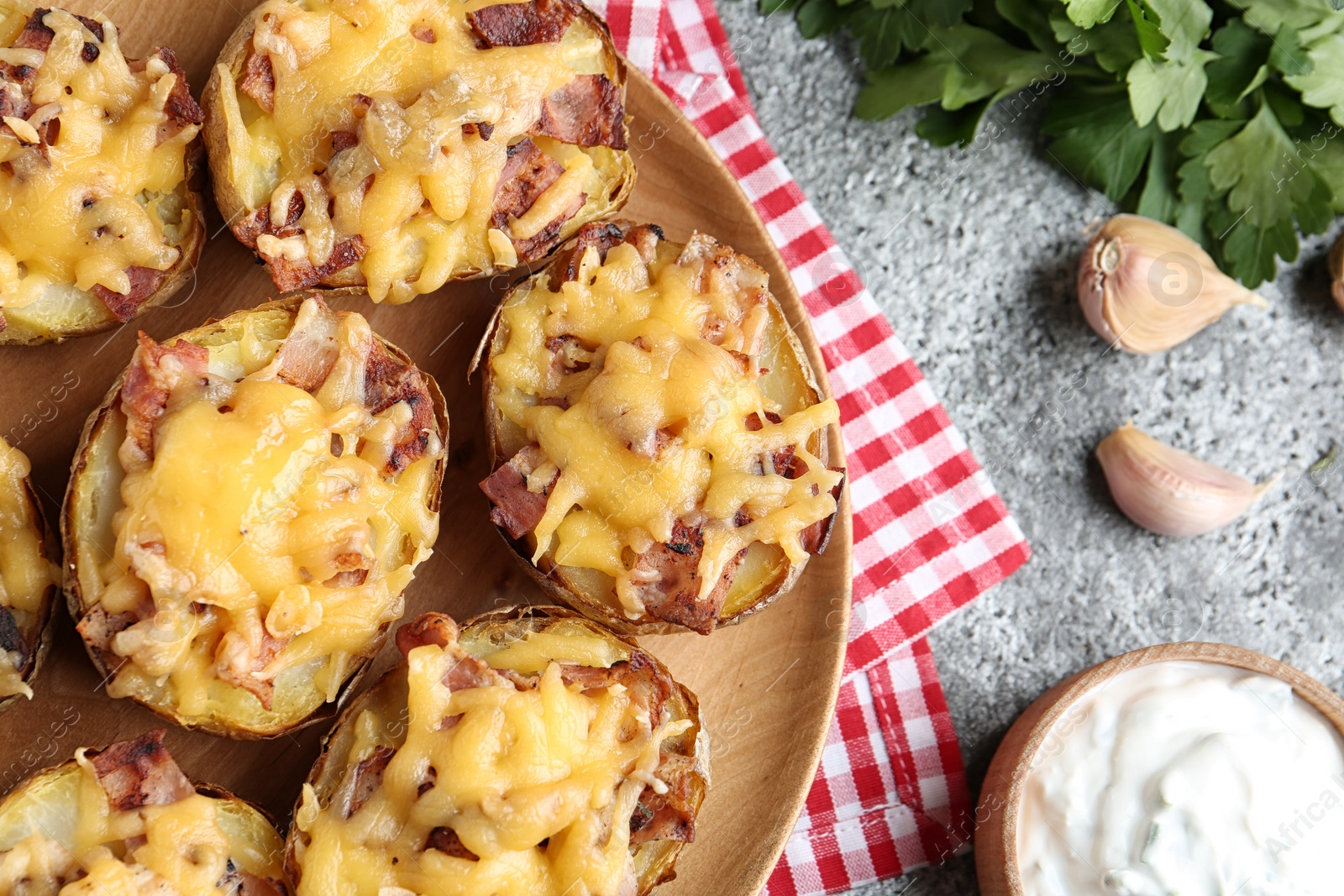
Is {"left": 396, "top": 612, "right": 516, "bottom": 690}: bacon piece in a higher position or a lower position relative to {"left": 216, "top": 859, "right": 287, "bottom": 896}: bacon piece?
higher

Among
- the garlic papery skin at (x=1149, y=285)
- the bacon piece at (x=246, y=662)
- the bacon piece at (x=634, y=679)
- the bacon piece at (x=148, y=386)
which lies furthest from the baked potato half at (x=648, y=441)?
the garlic papery skin at (x=1149, y=285)

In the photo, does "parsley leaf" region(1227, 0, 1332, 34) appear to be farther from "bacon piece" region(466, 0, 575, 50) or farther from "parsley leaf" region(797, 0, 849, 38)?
"bacon piece" region(466, 0, 575, 50)

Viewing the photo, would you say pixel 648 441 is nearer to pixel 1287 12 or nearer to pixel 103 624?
pixel 103 624

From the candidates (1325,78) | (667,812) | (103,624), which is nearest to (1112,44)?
(1325,78)

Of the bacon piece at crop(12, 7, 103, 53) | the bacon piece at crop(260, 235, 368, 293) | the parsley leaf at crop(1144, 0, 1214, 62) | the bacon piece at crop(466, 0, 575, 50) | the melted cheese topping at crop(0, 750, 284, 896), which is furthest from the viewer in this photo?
the parsley leaf at crop(1144, 0, 1214, 62)

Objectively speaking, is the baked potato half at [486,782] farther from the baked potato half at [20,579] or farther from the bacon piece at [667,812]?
the baked potato half at [20,579]

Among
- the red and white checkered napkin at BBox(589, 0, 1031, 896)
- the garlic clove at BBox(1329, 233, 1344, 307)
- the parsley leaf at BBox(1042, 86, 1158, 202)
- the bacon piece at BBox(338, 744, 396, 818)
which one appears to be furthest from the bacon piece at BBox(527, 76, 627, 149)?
the garlic clove at BBox(1329, 233, 1344, 307)
